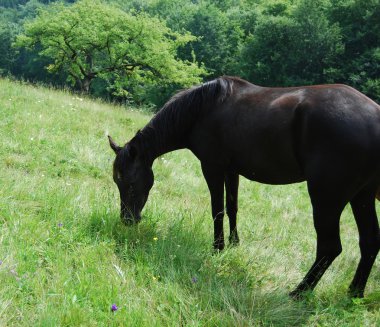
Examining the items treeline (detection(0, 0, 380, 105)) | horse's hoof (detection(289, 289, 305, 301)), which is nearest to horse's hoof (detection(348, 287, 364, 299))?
horse's hoof (detection(289, 289, 305, 301))

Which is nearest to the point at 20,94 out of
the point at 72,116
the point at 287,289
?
the point at 72,116

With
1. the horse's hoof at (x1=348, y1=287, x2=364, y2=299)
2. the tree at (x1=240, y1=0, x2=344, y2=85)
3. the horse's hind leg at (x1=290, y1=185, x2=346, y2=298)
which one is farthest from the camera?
the tree at (x1=240, y1=0, x2=344, y2=85)

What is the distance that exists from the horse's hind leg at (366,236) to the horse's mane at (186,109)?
163 centimetres

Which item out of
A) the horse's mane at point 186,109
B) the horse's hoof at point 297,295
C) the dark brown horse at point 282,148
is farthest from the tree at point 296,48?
the horse's hoof at point 297,295

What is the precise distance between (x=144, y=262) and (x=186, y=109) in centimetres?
164

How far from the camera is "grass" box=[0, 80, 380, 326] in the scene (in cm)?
255

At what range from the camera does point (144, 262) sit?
3.25 m

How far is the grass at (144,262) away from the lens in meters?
2.55

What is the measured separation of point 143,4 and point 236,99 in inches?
2496

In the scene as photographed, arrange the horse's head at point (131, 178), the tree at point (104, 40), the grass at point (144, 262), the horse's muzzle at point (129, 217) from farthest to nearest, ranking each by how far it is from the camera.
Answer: the tree at point (104, 40) < the horse's head at point (131, 178) < the horse's muzzle at point (129, 217) < the grass at point (144, 262)

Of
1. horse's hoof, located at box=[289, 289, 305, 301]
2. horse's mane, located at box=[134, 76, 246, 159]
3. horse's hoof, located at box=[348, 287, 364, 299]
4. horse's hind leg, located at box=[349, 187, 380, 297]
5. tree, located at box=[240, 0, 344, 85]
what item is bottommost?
horse's hoof, located at box=[289, 289, 305, 301]

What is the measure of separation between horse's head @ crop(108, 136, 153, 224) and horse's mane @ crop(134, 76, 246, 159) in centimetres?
23

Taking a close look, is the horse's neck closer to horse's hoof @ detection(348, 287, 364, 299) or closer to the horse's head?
the horse's head

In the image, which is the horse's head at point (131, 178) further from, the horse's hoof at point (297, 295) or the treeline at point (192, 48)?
the treeline at point (192, 48)
